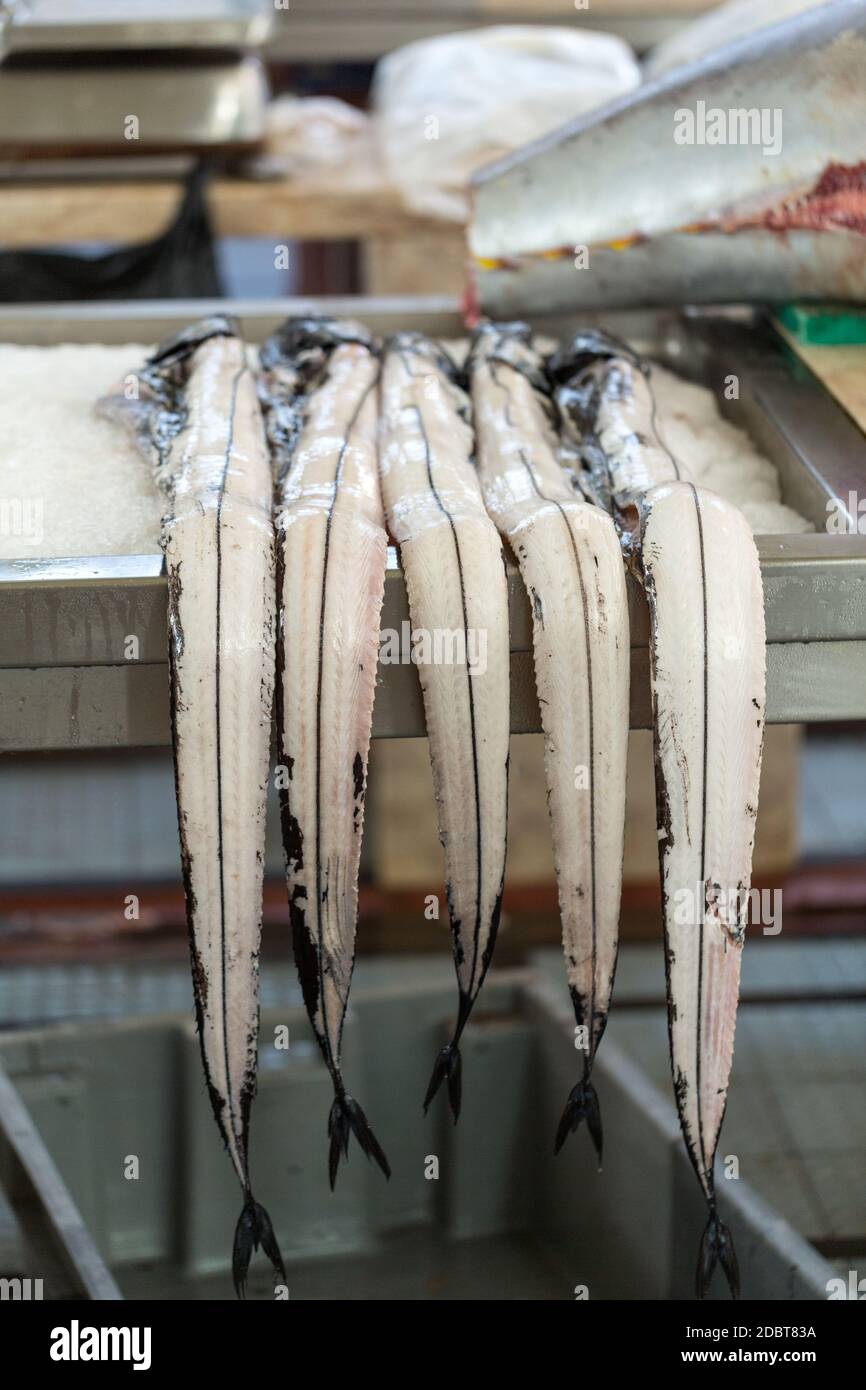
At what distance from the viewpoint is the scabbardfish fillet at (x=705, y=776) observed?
1088 millimetres

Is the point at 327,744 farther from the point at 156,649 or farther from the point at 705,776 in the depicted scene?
the point at 705,776

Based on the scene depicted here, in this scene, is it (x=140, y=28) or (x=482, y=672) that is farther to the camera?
(x=140, y=28)

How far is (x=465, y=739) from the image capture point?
1.13 metres

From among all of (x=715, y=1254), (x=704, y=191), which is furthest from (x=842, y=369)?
(x=715, y=1254)

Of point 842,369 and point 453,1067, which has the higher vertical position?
point 842,369

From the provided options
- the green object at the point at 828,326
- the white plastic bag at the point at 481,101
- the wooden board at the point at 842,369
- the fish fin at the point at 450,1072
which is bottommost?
the fish fin at the point at 450,1072

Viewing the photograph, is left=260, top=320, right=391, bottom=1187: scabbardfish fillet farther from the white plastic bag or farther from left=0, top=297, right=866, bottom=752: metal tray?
the white plastic bag

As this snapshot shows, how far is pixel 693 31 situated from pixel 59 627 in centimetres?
302

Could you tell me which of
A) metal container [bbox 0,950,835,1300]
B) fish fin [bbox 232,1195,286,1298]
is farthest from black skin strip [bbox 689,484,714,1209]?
metal container [bbox 0,950,835,1300]

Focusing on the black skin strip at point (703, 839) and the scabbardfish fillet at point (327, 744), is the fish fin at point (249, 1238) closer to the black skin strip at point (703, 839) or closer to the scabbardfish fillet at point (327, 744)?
the scabbardfish fillet at point (327, 744)

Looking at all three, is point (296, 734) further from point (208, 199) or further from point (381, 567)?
point (208, 199)

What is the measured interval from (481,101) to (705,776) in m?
2.71

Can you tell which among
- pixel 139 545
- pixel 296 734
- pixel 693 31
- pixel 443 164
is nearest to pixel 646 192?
pixel 139 545

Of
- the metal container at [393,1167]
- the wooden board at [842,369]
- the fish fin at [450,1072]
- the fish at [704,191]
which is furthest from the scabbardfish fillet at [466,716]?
the metal container at [393,1167]
